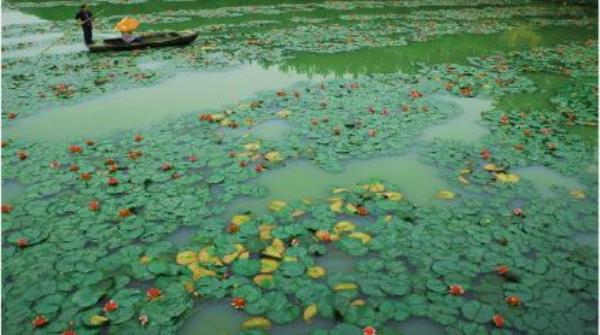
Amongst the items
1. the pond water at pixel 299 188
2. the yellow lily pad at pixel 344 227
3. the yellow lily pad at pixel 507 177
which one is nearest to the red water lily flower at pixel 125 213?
the pond water at pixel 299 188

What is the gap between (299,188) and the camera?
6.38 metres

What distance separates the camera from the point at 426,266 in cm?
474

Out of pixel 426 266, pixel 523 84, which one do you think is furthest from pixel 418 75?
pixel 426 266

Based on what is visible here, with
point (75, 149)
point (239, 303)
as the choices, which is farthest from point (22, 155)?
point (239, 303)

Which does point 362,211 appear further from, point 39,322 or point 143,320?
point 39,322

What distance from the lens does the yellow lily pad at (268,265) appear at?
4682 mm

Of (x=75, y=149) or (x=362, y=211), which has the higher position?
(x=75, y=149)

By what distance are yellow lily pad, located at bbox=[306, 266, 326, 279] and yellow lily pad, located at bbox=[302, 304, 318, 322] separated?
44cm

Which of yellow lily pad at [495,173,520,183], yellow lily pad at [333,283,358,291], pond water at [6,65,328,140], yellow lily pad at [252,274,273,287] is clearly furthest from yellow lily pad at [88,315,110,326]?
yellow lily pad at [495,173,520,183]

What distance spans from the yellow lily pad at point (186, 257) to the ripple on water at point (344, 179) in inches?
41.7

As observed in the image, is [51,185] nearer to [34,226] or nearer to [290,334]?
[34,226]

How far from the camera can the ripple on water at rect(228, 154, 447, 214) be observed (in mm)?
6133

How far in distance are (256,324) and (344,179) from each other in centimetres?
299

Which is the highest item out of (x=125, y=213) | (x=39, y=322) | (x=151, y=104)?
(x=151, y=104)
